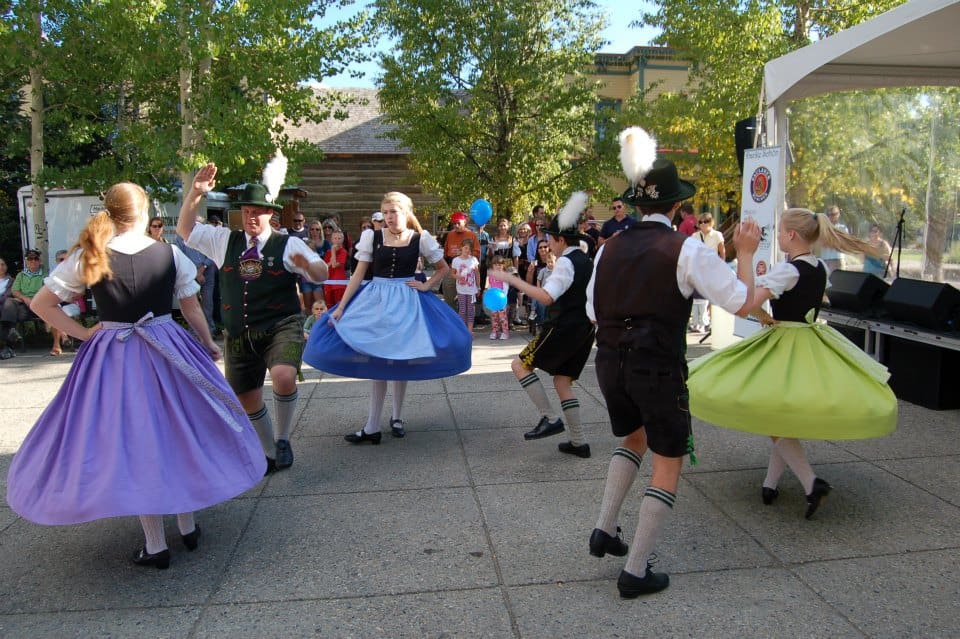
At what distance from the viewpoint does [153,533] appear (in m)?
3.57

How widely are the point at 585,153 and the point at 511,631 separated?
14.7 meters

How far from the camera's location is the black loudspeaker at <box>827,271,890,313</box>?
7.70 metres

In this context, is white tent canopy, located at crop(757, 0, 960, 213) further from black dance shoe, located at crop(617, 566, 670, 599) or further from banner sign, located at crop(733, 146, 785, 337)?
black dance shoe, located at crop(617, 566, 670, 599)

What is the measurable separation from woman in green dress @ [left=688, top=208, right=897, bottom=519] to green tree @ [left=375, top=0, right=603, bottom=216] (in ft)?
38.4

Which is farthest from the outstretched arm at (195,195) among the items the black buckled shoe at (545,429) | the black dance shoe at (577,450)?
the black dance shoe at (577,450)

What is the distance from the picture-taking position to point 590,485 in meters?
4.69

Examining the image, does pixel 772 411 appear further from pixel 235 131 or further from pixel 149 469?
pixel 235 131

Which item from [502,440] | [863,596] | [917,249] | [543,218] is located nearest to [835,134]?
[917,249]

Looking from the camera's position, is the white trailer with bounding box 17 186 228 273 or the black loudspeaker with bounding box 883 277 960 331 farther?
the white trailer with bounding box 17 186 228 273

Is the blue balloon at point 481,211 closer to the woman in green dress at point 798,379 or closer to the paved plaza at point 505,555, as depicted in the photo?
the paved plaza at point 505,555

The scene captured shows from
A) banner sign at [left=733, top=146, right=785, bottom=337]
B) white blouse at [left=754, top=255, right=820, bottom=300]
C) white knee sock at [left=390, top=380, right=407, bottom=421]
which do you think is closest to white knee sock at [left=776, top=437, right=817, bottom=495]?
white blouse at [left=754, top=255, right=820, bottom=300]

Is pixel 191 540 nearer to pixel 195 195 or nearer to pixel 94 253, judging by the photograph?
pixel 94 253

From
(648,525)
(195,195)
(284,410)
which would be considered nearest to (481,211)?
(284,410)

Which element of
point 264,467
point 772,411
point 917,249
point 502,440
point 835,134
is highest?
point 835,134
